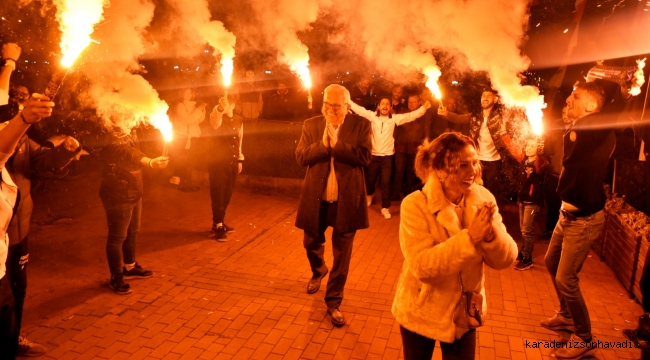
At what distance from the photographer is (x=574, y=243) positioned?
436 cm

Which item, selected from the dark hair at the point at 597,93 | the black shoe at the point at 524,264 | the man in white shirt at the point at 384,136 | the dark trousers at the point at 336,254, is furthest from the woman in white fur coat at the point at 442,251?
the man in white shirt at the point at 384,136

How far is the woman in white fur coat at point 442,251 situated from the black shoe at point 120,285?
385cm

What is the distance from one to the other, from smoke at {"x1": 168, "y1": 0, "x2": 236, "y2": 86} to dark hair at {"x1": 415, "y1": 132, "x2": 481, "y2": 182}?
5431mm

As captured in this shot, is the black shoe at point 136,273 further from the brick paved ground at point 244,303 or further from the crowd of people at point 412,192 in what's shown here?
the brick paved ground at point 244,303

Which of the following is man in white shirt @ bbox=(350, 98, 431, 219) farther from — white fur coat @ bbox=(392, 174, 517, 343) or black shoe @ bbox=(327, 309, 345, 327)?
white fur coat @ bbox=(392, 174, 517, 343)

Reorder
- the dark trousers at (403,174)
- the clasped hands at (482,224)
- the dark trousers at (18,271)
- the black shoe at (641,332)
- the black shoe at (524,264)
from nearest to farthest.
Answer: the clasped hands at (482,224) < the dark trousers at (18,271) < the black shoe at (641,332) < the black shoe at (524,264) < the dark trousers at (403,174)

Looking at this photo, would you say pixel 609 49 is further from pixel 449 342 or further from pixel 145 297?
pixel 145 297

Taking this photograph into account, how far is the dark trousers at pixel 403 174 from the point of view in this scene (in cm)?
1003

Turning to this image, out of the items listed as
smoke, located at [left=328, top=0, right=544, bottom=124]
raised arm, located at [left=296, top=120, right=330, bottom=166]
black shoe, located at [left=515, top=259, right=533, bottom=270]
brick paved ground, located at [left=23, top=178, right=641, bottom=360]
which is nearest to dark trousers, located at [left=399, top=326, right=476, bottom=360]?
brick paved ground, located at [left=23, top=178, right=641, bottom=360]

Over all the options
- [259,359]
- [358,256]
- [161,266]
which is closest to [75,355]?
[259,359]

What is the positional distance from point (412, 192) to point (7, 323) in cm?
336

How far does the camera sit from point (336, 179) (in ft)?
16.7

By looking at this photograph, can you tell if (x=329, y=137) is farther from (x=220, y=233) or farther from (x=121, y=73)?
(x=121, y=73)

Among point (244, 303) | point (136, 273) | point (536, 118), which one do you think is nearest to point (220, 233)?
point (136, 273)
